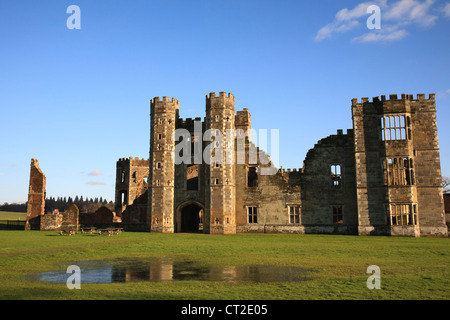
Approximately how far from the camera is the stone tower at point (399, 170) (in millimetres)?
33500

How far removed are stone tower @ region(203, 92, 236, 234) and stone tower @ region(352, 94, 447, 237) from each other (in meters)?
12.5

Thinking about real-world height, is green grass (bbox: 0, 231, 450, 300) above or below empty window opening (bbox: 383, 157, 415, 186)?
below

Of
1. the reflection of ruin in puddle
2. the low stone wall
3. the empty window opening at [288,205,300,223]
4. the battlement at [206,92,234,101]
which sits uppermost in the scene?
the battlement at [206,92,234,101]

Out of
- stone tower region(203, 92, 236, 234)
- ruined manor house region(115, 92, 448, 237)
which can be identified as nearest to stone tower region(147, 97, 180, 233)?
ruined manor house region(115, 92, 448, 237)

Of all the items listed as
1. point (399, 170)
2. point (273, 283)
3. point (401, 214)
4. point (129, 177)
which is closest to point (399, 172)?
point (399, 170)

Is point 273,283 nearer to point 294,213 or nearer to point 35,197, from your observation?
point 294,213

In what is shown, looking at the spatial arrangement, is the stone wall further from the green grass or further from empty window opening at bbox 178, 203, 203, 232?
the green grass

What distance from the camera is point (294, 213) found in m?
38.4

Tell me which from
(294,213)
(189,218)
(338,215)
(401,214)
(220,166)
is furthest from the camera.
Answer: (189,218)

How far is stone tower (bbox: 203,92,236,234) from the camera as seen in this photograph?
1506 inches

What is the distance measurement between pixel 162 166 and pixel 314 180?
16261 mm

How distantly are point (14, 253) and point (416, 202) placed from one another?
31662mm
